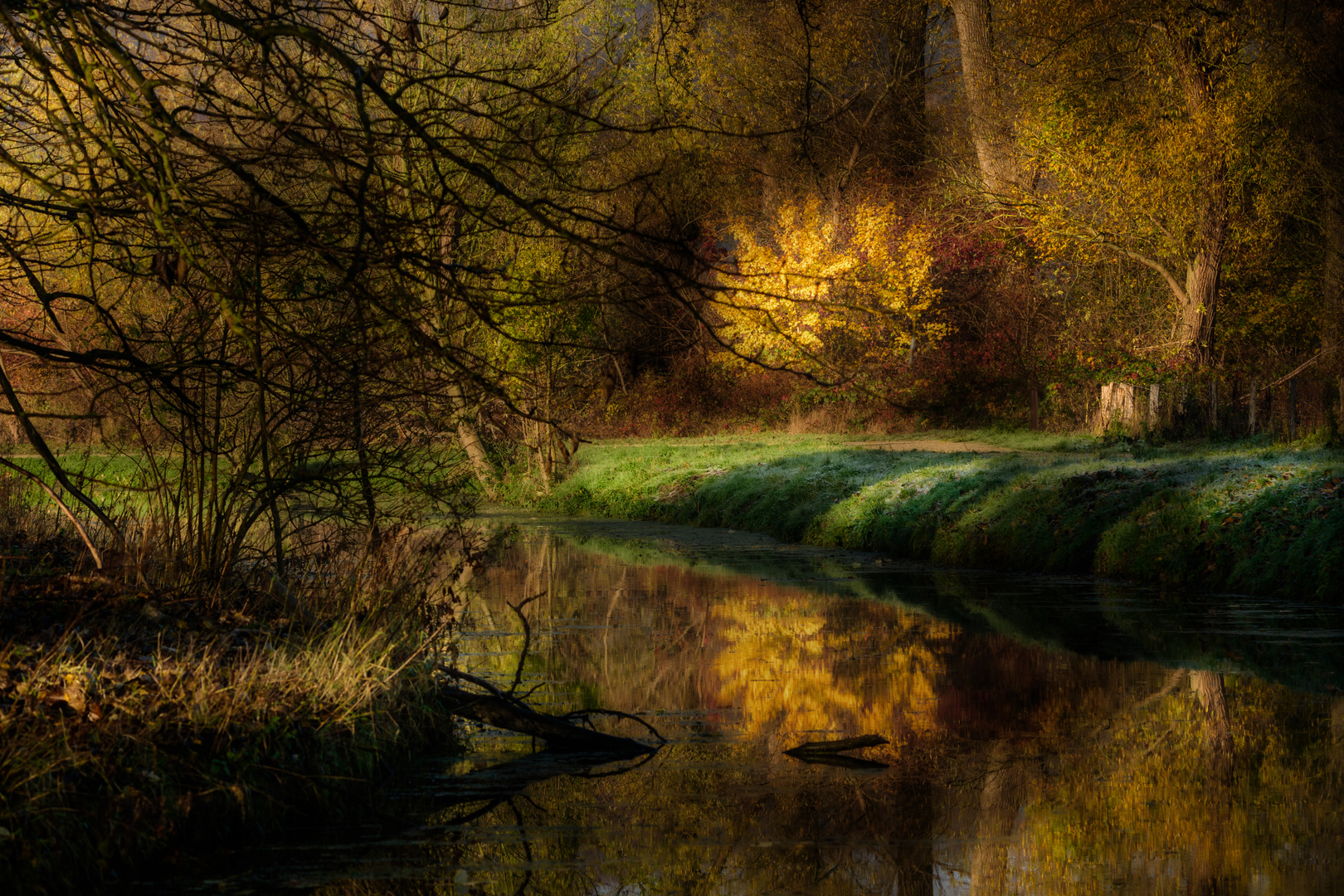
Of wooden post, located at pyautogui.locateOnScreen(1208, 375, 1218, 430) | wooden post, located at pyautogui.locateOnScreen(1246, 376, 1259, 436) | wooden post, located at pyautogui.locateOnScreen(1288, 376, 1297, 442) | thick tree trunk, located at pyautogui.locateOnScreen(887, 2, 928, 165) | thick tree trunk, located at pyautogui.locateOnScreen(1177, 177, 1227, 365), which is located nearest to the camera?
wooden post, located at pyautogui.locateOnScreen(1288, 376, 1297, 442)

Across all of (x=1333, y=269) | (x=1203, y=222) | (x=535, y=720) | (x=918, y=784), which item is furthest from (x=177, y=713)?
(x=1203, y=222)

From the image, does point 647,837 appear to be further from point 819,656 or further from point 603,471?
point 603,471

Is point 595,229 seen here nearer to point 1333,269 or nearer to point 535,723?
point 1333,269

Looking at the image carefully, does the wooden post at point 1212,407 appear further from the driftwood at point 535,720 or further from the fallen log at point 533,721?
the fallen log at point 533,721

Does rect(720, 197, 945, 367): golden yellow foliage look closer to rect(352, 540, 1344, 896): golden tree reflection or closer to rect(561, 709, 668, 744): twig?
rect(352, 540, 1344, 896): golden tree reflection

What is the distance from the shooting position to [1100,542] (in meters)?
15.0

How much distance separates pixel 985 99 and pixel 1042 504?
52.6 ft

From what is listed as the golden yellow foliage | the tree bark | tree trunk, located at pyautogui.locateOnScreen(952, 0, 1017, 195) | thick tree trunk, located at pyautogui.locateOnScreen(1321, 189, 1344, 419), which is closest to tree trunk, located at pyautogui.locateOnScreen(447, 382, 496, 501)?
the golden yellow foliage

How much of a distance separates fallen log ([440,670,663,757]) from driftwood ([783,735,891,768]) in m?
0.81

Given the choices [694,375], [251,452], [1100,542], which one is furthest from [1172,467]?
[694,375]

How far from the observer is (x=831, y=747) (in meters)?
7.43

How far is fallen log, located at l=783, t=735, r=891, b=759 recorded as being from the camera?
734 centimetres

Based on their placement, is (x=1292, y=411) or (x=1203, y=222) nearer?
(x=1292, y=411)

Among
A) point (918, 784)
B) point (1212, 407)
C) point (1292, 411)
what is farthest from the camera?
point (1212, 407)
